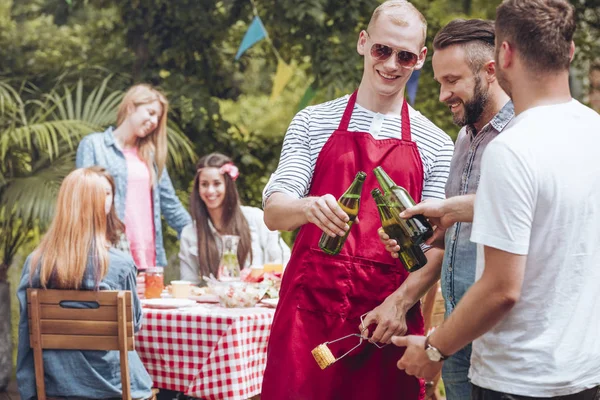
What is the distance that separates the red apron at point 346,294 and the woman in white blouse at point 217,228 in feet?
8.40

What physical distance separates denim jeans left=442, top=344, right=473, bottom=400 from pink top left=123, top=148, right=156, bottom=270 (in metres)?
3.44

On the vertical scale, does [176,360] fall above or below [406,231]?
below

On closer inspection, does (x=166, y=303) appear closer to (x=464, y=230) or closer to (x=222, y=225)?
(x=222, y=225)

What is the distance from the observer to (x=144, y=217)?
18.8 ft

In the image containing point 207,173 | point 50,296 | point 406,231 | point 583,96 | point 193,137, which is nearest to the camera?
point 406,231

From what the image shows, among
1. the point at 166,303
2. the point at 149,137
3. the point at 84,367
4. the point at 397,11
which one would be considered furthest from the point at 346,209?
the point at 149,137

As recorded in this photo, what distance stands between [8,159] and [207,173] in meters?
2.35

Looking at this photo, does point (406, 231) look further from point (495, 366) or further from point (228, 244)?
point (228, 244)

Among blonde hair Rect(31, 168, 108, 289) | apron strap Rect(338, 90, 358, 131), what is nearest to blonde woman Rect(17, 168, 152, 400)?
blonde hair Rect(31, 168, 108, 289)

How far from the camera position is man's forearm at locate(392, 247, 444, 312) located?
2447mm

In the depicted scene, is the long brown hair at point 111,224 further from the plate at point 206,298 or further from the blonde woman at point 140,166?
the blonde woman at point 140,166

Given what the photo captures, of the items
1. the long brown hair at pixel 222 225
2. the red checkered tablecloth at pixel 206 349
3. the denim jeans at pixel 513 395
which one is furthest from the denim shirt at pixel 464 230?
the long brown hair at pixel 222 225

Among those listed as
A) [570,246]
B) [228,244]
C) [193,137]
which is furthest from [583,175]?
[193,137]

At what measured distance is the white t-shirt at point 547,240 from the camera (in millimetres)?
1704
